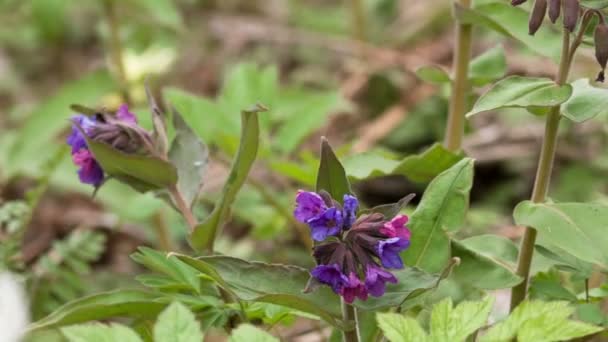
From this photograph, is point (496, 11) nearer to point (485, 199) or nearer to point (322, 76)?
point (485, 199)

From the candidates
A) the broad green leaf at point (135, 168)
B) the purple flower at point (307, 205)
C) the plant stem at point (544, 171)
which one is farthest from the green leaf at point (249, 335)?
the plant stem at point (544, 171)

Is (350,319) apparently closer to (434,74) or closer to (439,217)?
(439,217)

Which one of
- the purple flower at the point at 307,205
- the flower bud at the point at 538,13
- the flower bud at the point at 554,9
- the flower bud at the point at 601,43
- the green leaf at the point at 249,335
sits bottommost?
the green leaf at the point at 249,335

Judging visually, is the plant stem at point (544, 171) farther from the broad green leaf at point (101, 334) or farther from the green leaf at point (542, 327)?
the broad green leaf at point (101, 334)

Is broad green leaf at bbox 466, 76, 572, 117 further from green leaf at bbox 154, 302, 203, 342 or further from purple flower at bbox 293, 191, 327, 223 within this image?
green leaf at bbox 154, 302, 203, 342

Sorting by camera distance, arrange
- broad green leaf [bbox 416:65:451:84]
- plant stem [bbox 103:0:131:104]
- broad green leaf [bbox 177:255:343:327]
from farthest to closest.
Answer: plant stem [bbox 103:0:131:104]
broad green leaf [bbox 416:65:451:84]
broad green leaf [bbox 177:255:343:327]

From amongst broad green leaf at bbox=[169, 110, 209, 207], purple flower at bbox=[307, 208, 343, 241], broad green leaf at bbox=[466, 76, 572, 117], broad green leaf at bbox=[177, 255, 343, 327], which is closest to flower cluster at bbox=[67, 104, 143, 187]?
broad green leaf at bbox=[169, 110, 209, 207]

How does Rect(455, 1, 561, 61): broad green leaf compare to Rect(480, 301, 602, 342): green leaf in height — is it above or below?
above
